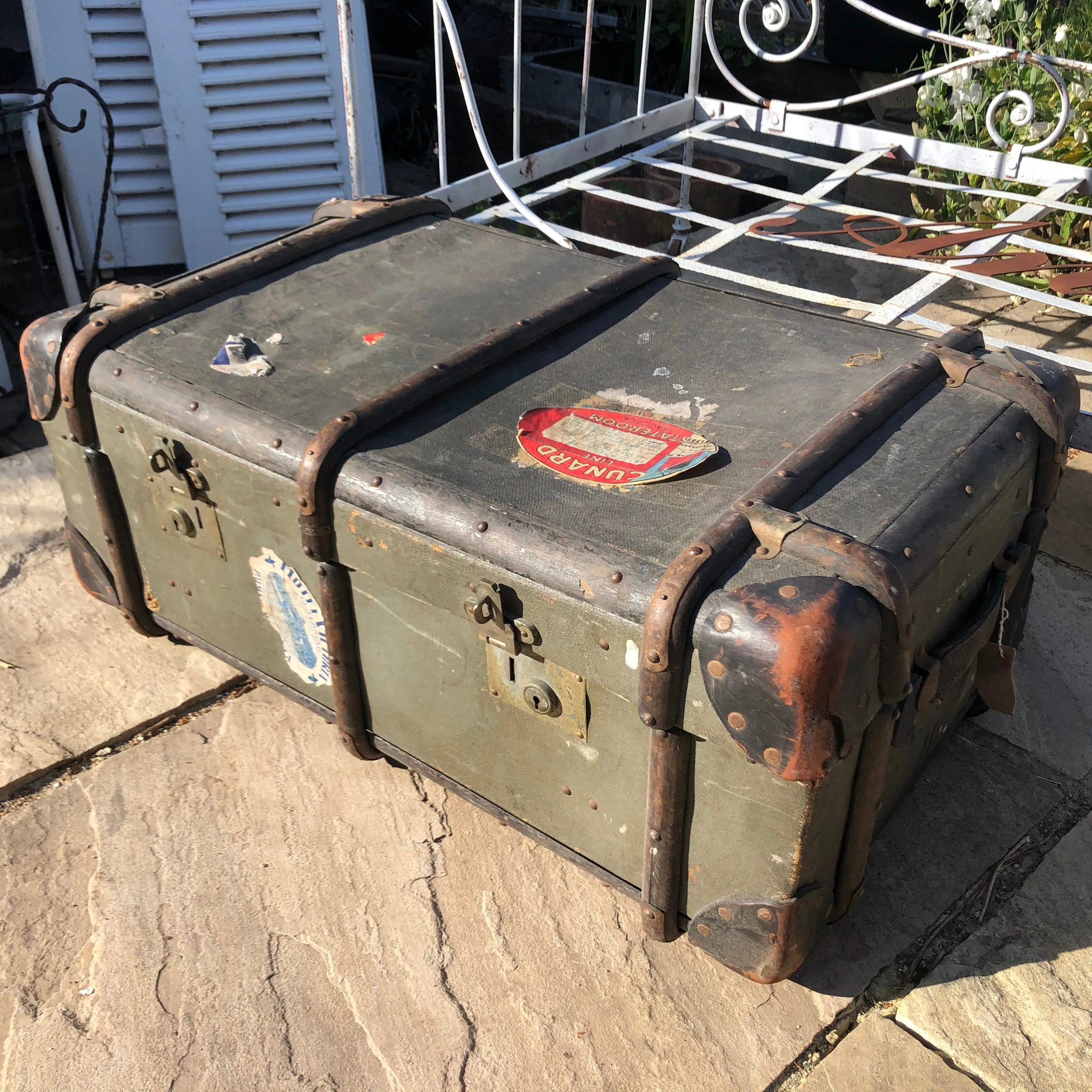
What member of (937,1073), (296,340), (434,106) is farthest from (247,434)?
(434,106)

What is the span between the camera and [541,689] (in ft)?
5.36

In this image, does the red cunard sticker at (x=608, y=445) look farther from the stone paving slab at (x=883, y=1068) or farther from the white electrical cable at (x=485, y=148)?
the white electrical cable at (x=485, y=148)

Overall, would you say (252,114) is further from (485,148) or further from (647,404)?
(647,404)

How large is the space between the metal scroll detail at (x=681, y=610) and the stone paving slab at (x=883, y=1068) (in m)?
0.31

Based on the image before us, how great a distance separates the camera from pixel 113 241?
400cm

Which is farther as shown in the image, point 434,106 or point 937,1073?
point 434,106

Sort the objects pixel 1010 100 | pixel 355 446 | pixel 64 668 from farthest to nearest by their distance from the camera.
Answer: pixel 1010 100
pixel 64 668
pixel 355 446

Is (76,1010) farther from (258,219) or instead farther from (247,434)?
(258,219)

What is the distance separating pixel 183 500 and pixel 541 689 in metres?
0.82

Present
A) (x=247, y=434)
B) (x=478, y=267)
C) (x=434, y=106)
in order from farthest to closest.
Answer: (x=434, y=106) → (x=478, y=267) → (x=247, y=434)

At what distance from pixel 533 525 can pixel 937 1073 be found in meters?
1.05

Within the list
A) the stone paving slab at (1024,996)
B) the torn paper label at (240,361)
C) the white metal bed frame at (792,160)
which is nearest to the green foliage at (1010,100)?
the white metal bed frame at (792,160)

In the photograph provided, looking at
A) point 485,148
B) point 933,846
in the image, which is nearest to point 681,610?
point 933,846

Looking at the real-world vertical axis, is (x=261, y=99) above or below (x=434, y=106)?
above
